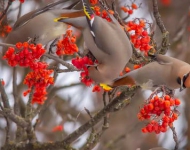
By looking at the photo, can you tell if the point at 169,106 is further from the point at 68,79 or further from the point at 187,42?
the point at 68,79

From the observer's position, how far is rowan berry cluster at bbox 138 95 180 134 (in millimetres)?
A: 2250

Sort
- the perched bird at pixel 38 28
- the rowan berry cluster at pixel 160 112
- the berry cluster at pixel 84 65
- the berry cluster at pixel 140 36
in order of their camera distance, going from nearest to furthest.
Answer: the rowan berry cluster at pixel 160 112
the berry cluster at pixel 84 65
the berry cluster at pixel 140 36
the perched bird at pixel 38 28

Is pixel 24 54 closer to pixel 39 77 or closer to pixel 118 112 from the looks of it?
pixel 39 77

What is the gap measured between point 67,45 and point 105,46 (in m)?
0.44

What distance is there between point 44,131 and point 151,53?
2.66m

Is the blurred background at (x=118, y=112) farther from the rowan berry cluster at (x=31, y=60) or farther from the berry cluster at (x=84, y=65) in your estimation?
the berry cluster at (x=84, y=65)

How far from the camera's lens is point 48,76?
265 centimetres

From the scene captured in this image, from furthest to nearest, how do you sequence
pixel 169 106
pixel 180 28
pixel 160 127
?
pixel 180 28, pixel 160 127, pixel 169 106

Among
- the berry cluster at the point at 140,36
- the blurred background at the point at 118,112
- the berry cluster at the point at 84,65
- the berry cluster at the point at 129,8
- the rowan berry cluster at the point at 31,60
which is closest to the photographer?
the berry cluster at the point at 84,65

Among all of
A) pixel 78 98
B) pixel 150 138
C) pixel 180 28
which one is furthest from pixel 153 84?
pixel 150 138

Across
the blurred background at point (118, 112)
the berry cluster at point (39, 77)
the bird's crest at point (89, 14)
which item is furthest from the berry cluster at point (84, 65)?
the blurred background at point (118, 112)

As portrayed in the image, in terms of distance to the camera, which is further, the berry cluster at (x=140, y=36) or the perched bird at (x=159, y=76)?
the berry cluster at (x=140, y=36)

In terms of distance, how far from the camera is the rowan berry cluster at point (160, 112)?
2250 millimetres

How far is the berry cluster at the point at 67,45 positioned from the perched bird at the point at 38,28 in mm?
95
